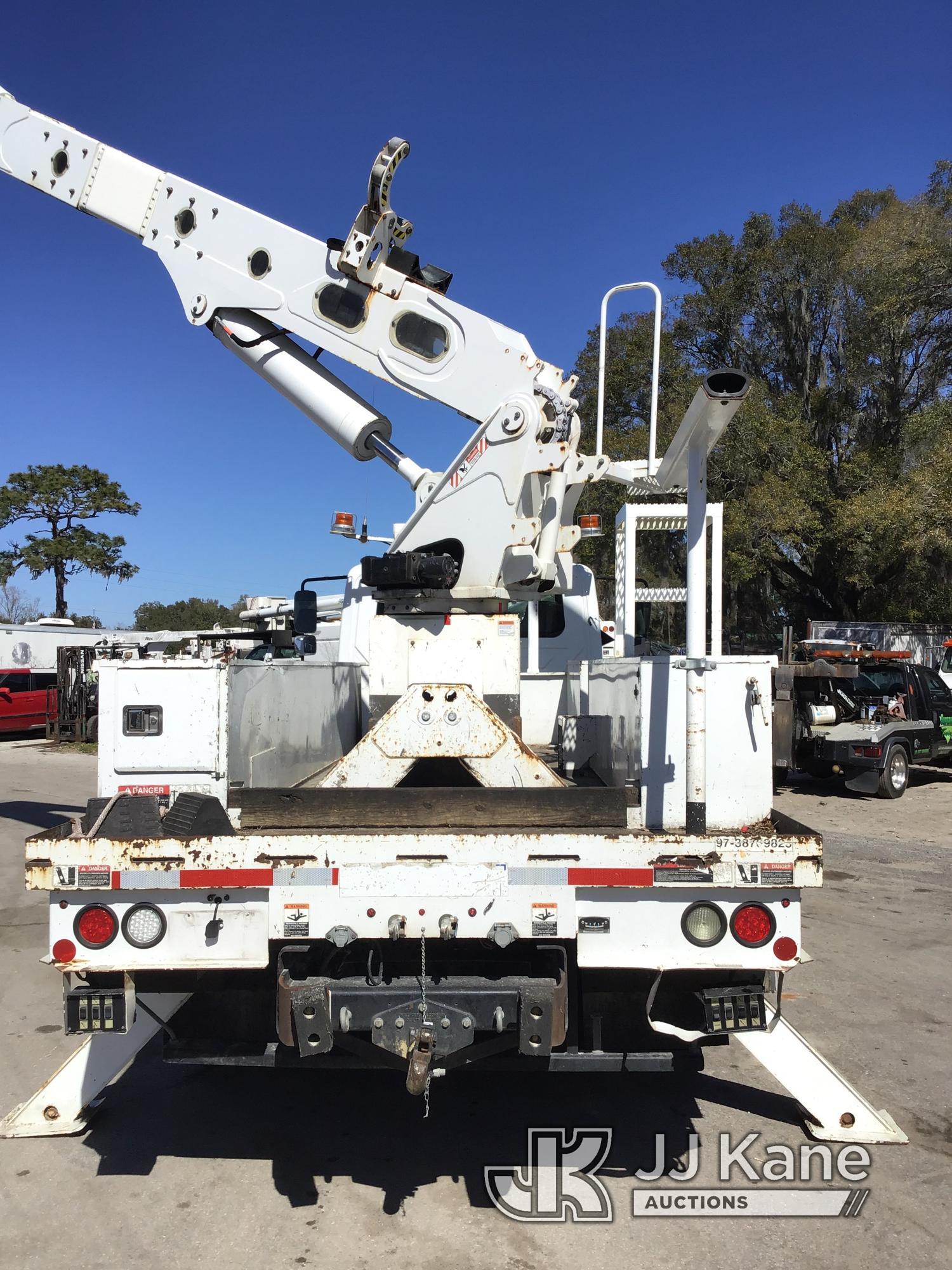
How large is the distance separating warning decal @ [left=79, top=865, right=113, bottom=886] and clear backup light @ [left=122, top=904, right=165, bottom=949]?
0.15 metres

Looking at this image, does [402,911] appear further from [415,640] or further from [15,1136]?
[15,1136]

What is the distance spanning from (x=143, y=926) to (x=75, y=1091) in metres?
1.14

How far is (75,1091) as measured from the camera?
3.92 meters

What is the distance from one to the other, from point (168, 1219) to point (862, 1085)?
311cm

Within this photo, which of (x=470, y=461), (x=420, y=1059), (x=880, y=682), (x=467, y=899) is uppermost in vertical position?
(x=470, y=461)

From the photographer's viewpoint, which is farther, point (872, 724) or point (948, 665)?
point (948, 665)

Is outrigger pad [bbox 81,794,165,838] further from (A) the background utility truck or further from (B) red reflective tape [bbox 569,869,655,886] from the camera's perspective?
(B) red reflective tape [bbox 569,869,655,886]

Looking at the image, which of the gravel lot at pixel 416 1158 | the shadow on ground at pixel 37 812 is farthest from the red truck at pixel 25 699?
the gravel lot at pixel 416 1158

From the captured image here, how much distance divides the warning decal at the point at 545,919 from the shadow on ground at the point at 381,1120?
1.11 meters

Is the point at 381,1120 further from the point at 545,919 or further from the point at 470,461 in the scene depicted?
the point at 470,461

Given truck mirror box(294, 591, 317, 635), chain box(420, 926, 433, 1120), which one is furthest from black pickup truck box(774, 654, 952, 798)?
chain box(420, 926, 433, 1120)

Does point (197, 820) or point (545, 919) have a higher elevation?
point (197, 820)

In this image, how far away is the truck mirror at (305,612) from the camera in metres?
6.50

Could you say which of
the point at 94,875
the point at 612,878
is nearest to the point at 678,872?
the point at 612,878
